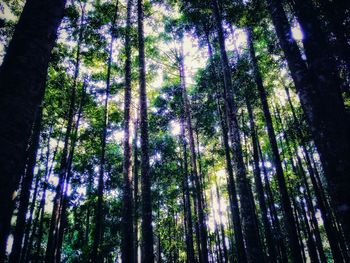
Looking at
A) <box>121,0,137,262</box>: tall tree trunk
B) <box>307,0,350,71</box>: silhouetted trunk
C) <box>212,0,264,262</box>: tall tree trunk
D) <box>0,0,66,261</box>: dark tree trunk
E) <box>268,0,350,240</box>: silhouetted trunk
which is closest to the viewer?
<box>0,0,66,261</box>: dark tree trunk

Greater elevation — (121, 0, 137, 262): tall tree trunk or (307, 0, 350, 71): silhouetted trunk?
(307, 0, 350, 71): silhouetted trunk

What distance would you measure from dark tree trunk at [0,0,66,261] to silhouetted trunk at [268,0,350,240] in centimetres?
388

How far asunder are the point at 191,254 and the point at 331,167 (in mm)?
14740

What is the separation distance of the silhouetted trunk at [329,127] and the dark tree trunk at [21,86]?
153 inches

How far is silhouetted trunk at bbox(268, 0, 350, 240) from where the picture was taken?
351 centimetres

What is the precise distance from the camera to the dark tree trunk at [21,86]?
67.0 inches

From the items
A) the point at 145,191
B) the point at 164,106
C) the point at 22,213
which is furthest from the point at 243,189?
the point at 164,106

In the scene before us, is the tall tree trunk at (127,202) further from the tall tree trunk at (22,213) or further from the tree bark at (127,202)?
the tall tree trunk at (22,213)

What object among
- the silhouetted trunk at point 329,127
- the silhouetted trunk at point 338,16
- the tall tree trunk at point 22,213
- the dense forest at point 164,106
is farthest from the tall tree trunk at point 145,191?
the silhouetted trunk at point 338,16

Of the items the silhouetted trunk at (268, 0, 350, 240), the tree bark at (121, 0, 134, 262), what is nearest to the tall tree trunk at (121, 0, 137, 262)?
the tree bark at (121, 0, 134, 262)

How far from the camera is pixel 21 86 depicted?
197 centimetres

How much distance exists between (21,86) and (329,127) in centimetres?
404

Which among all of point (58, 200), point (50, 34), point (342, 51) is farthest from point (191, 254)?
point (50, 34)

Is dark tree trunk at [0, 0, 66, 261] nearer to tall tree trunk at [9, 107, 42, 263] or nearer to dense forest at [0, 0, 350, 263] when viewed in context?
dense forest at [0, 0, 350, 263]
